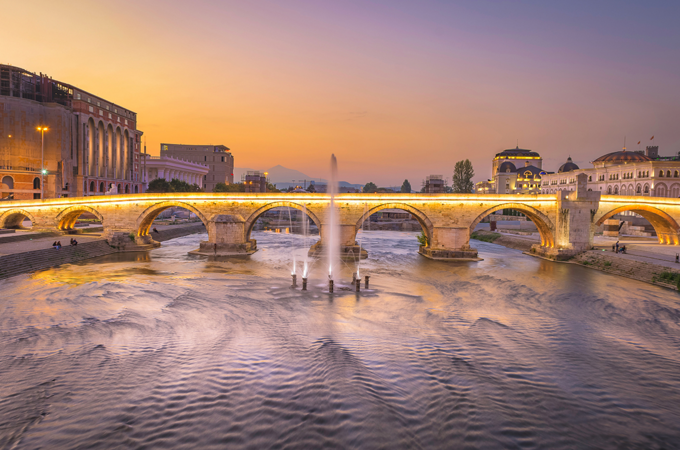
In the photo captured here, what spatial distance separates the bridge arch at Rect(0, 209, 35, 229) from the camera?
3117 cm

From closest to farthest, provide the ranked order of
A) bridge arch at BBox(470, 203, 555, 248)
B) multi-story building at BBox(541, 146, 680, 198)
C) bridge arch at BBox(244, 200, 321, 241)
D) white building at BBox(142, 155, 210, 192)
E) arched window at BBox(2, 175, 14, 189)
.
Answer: bridge arch at BBox(470, 203, 555, 248) → bridge arch at BBox(244, 200, 321, 241) → arched window at BBox(2, 175, 14, 189) → multi-story building at BBox(541, 146, 680, 198) → white building at BBox(142, 155, 210, 192)

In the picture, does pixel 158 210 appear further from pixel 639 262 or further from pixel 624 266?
pixel 639 262

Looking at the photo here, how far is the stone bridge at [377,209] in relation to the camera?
28.9 metres

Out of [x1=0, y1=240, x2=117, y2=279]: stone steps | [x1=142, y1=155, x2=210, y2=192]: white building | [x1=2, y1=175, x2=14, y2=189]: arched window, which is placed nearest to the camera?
[x1=0, y1=240, x2=117, y2=279]: stone steps

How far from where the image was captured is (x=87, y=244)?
28.3 m

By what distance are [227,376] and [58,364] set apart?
5276 mm

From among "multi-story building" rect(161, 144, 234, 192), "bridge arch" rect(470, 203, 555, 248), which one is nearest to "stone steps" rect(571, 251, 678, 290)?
"bridge arch" rect(470, 203, 555, 248)

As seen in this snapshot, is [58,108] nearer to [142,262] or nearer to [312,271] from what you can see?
[142,262]

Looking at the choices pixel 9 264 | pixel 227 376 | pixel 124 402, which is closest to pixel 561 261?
pixel 227 376

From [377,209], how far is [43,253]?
2546 centimetres

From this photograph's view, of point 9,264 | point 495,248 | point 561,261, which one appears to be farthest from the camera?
point 495,248

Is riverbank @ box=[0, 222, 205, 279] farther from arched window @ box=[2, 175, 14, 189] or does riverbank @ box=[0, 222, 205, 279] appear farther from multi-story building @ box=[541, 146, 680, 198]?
multi-story building @ box=[541, 146, 680, 198]

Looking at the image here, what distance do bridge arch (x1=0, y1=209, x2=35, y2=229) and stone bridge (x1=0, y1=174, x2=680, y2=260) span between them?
96 mm

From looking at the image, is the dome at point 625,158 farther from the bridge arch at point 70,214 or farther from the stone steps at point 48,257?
the bridge arch at point 70,214
